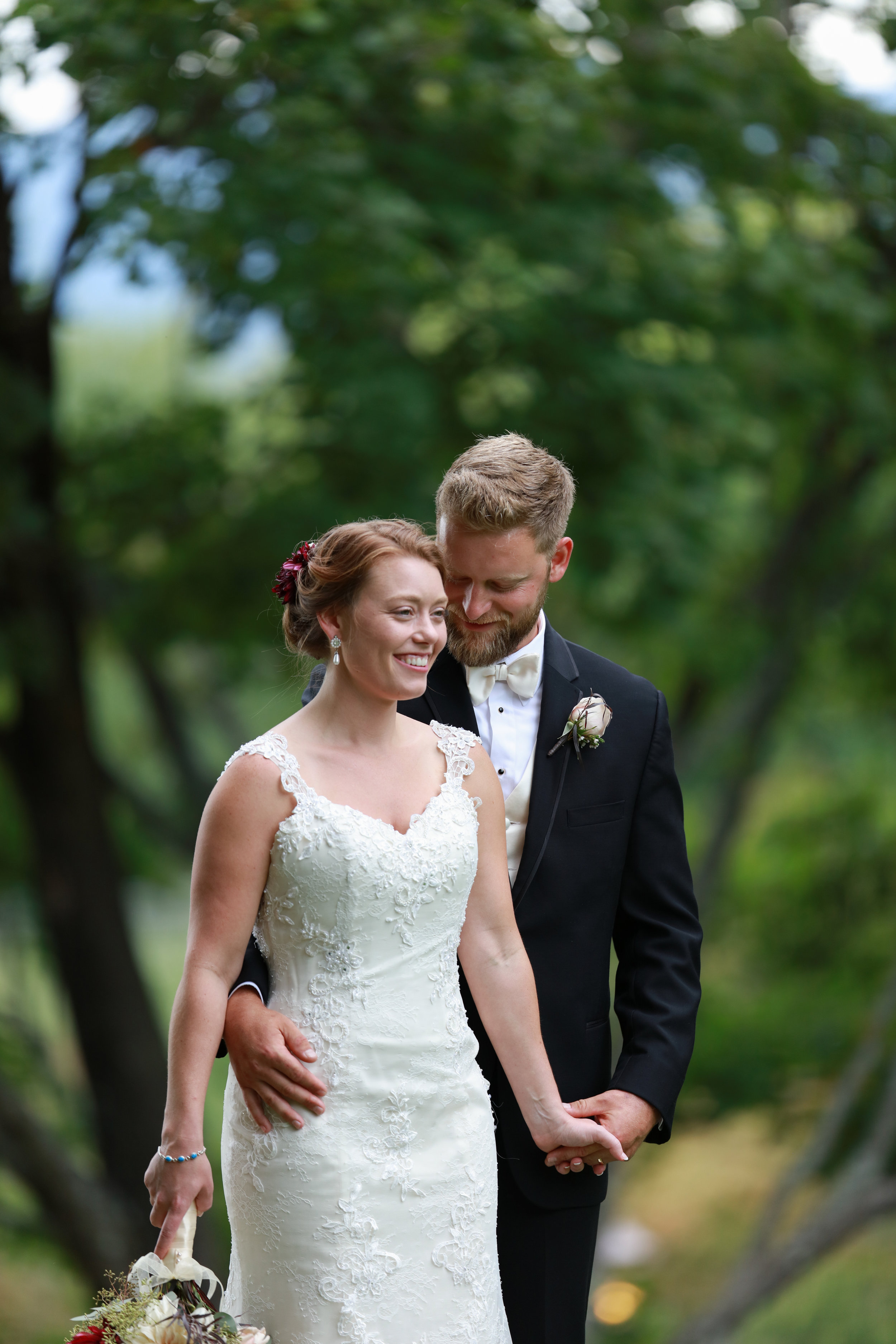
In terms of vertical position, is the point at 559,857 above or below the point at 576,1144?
above

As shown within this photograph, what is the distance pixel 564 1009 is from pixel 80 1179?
5224mm

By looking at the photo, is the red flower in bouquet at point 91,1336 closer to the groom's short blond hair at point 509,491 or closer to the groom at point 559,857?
the groom at point 559,857

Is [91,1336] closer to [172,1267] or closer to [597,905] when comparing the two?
[172,1267]

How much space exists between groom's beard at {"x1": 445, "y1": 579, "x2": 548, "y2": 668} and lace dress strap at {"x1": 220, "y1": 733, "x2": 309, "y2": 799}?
438 mm

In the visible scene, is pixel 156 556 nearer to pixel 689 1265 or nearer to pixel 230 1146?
pixel 230 1146

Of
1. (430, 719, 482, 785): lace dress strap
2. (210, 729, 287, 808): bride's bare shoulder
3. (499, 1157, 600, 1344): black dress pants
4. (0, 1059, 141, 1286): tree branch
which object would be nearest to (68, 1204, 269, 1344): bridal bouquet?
(499, 1157, 600, 1344): black dress pants

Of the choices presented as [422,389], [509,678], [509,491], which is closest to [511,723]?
[509,678]

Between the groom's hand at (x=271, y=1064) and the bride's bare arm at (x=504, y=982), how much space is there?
0.41 metres

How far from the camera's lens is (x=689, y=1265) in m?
13.9

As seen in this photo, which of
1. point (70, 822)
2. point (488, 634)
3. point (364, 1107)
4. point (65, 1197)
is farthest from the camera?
point (70, 822)

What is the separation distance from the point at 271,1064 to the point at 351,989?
194 millimetres

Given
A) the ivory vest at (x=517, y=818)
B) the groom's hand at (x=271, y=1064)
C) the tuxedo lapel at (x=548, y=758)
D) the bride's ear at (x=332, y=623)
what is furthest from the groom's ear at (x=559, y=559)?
the groom's hand at (x=271, y=1064)

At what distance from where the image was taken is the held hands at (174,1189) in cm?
243

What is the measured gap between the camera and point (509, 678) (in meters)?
2.99
